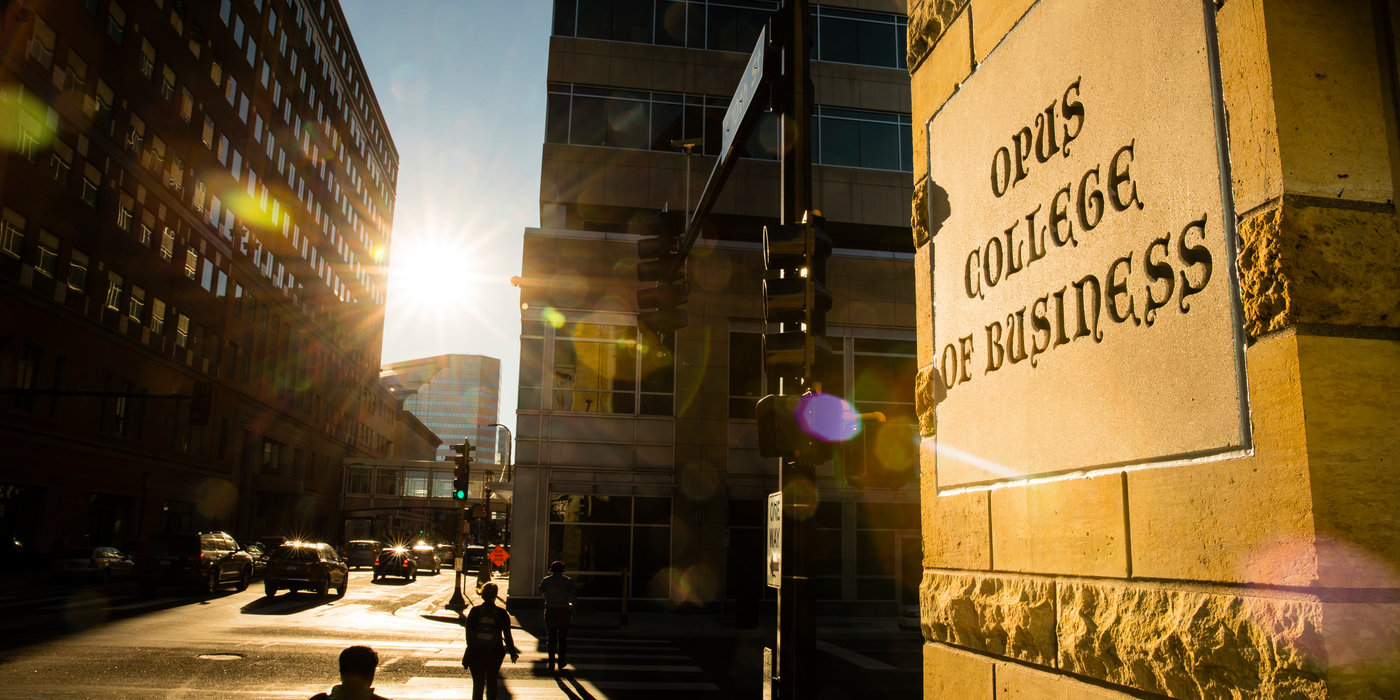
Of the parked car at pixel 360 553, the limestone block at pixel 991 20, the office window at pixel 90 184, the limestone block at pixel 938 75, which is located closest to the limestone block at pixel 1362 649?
the limestone block at pixel 991 20

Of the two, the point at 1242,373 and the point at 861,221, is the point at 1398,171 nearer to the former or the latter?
the point at 1242,373

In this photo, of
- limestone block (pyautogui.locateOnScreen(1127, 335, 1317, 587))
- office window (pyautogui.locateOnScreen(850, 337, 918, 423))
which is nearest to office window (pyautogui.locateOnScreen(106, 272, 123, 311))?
office window (pyautogui.locateOnScreen(850, 337, 918, 423))

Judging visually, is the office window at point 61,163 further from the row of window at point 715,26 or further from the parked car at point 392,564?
the row of window at point 715,26

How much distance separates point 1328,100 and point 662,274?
32.9 feet

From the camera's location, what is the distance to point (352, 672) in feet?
16.5

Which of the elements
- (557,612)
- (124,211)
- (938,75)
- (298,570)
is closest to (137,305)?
(124,211)

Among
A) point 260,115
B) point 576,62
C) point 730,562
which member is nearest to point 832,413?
point 730,562

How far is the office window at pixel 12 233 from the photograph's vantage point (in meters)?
33.6

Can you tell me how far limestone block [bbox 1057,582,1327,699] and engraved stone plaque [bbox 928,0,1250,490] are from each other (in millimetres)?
378

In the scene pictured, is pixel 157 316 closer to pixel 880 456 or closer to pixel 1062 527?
pixel 880 456

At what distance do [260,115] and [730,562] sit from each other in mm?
49871

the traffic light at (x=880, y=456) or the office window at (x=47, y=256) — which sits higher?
the office window at (x=47, y=256)

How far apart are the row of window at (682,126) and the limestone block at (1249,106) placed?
1049 inches

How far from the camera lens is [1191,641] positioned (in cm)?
230
